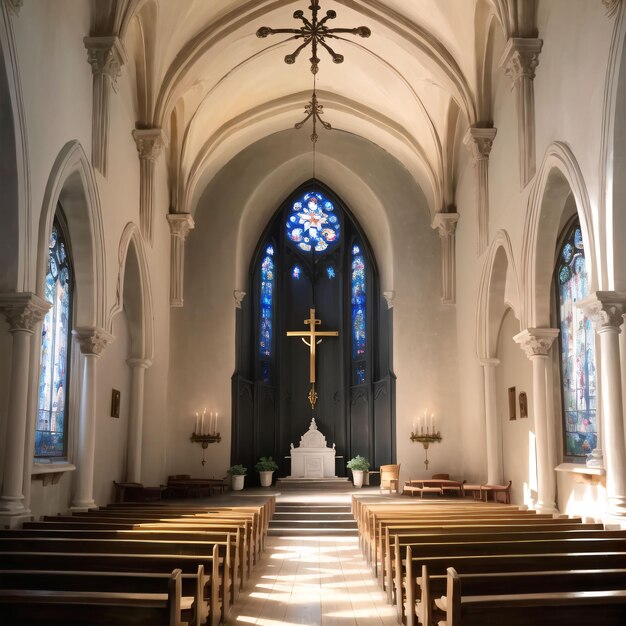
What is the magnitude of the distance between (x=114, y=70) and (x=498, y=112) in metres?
6.88

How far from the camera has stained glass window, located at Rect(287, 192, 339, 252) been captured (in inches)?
867

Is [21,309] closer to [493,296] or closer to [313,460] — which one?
[493,296]

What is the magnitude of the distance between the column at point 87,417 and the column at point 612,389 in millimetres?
7195

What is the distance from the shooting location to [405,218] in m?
19.5

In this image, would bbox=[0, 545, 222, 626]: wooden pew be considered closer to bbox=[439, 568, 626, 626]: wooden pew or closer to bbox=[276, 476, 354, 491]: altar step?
bbox=[439, 568, 626, 626]: wooden pew

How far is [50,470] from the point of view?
34.8ft

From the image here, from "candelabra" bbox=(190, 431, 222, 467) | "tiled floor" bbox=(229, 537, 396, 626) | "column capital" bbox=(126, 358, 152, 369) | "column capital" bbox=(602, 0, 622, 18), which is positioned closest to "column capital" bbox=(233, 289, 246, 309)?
"candelabra" bbox=(190, 431, 222, 467)

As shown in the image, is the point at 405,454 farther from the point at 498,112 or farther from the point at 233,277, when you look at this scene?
the point at 498,112

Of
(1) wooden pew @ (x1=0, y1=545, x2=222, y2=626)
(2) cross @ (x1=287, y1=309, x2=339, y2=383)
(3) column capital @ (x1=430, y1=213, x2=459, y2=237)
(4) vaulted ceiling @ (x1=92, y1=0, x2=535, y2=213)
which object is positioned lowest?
(1) wooden pew @ (x1=0, y1=545, x2=222, y2=626)

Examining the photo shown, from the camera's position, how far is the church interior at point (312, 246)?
905 cm

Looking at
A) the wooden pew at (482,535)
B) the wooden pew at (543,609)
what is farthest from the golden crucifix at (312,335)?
the wooden pew at (543,609)

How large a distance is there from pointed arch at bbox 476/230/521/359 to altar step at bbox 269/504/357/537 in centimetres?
429

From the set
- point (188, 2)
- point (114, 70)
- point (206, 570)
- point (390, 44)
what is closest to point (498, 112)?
point (390, 44)

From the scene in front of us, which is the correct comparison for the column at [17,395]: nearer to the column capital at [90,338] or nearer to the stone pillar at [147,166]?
the column capital at [90,338]
